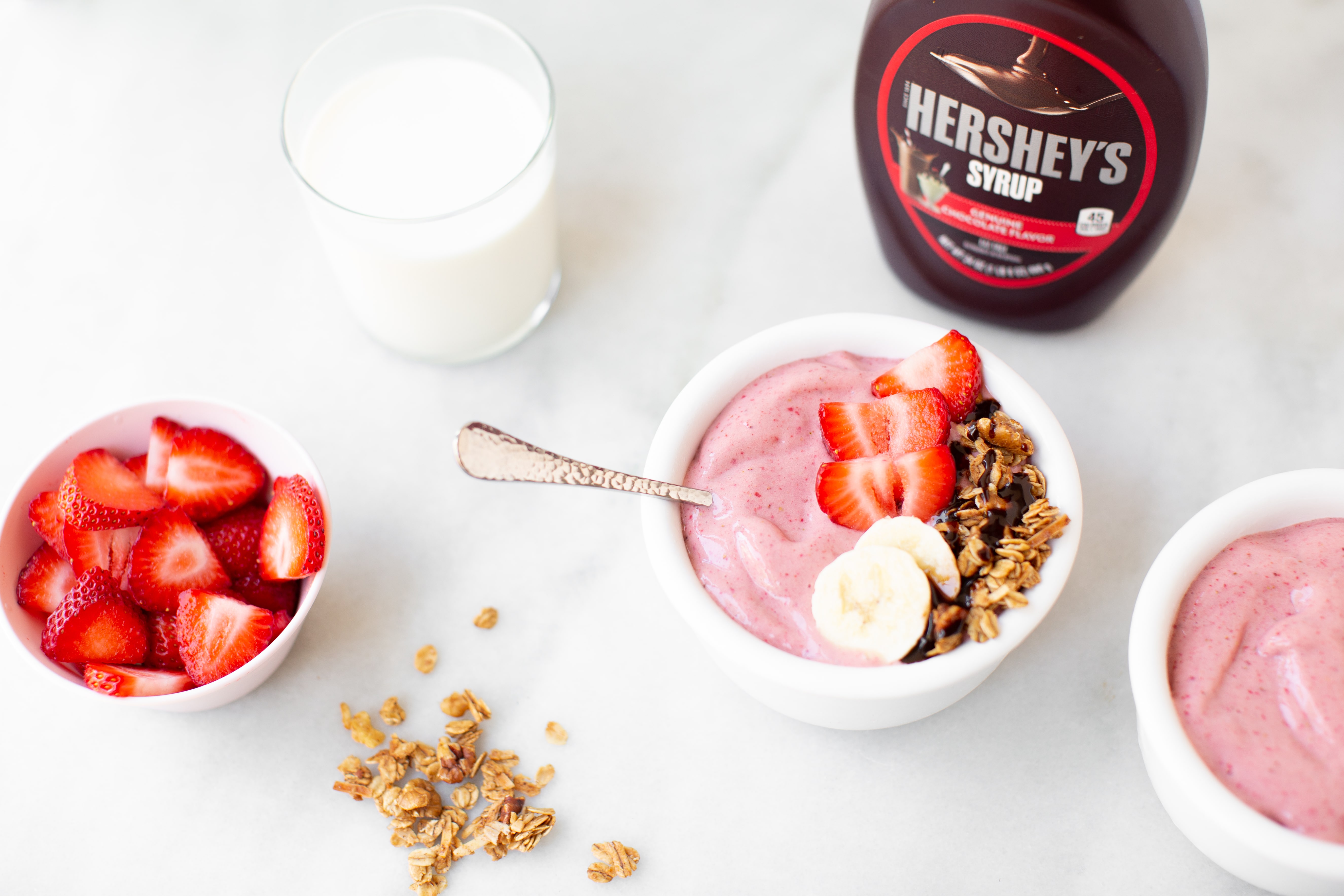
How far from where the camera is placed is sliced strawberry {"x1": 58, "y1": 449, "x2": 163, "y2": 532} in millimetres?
1116

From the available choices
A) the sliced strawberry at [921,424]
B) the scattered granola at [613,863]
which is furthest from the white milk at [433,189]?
the scattered granola at [613,863]

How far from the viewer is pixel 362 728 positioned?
1186 mm

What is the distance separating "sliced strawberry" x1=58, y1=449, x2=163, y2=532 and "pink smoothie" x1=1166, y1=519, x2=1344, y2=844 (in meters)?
1.03

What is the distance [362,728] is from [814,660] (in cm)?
51

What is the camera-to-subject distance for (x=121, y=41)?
1.59 metres

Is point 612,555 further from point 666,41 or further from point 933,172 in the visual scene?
point 666,41

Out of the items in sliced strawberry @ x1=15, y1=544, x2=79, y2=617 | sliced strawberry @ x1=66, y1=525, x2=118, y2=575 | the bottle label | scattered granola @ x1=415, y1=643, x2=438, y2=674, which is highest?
the bottle label

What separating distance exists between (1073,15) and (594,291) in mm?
658

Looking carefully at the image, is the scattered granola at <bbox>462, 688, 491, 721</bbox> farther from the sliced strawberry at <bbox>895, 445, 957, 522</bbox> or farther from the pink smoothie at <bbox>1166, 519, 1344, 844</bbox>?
the pink smoothie at <bbox>1166, 519, 1344, 844</bbox>

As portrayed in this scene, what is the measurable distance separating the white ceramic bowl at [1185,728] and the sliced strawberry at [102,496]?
3.25ft

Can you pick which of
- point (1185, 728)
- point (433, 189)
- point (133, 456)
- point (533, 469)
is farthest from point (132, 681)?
point (1185, 728)

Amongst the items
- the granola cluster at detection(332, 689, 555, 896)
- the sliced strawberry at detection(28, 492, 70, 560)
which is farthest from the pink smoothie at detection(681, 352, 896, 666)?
the sliced strawberry at detection(28, 492, 70, 560)

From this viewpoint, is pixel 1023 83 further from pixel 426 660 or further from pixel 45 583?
pixel 45 583

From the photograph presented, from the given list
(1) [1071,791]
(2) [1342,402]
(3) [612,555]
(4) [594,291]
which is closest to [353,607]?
(3) [612,555]
